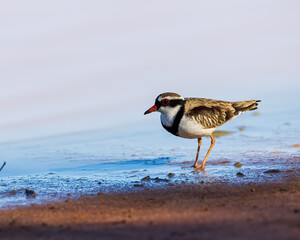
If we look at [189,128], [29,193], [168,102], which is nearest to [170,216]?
[29,193]

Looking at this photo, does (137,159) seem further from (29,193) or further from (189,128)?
(29,193)

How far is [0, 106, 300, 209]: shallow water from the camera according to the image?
6320 mm

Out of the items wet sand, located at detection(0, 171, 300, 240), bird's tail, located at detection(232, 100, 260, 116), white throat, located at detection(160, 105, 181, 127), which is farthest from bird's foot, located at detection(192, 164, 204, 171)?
bird's tail, located at detection(232, 100, 260, 116)

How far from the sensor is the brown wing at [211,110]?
823cm

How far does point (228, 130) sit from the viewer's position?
10.6 m

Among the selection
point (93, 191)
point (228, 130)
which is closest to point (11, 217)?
point (93, 191)

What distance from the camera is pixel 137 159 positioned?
8.31 meters

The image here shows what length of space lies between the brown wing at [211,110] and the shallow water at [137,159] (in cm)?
52

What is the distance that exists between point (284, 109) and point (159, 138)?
11.7 feet

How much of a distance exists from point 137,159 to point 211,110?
1443 millimetres

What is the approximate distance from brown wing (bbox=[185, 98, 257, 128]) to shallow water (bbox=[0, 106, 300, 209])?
20.5 inches

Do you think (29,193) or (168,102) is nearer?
(29,193)

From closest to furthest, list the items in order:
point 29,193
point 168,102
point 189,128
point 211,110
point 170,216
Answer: point 170,216 → point 29,193 → point 189,128 → point 168,102 → point 211,110

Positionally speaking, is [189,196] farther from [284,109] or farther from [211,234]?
[284,109]
